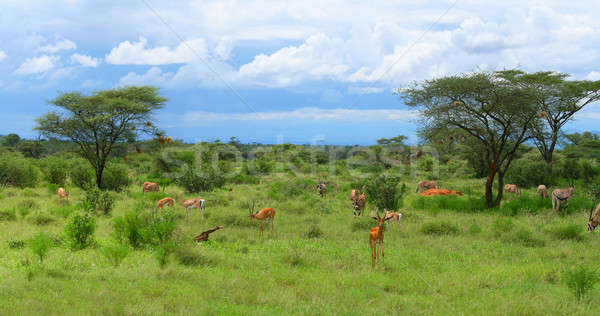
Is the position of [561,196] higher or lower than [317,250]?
higher

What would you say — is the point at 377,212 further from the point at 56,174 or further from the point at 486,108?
the point at 56,174

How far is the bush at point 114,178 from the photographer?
2317cm

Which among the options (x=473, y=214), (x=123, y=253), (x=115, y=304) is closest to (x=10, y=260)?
(x=123, y=253)

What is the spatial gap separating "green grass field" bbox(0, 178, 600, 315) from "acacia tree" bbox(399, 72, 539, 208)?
139 inches

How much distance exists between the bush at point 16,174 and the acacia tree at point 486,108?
2068 centimetres

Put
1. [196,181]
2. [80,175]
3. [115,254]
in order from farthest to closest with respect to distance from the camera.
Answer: [80,175], [196,181], [115,254]

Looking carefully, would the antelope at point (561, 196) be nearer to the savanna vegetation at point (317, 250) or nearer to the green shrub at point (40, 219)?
the savanna vegetation at point (317, 250)

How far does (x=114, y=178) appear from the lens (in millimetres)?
23375

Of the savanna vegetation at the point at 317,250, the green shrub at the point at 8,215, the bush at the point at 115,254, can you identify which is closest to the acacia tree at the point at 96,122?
the savanna vegetation at the point at 317,250

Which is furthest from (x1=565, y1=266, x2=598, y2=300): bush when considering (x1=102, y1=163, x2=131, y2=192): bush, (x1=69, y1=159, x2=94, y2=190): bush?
(x1=69, y1=159, x2=94, y2=190): bush

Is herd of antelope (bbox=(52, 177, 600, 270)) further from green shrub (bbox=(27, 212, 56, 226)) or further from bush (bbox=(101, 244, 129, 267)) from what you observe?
green shrub (bbox=(27, 212, 56, 226))

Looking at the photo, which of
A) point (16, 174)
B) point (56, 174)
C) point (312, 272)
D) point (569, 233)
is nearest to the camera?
point (312, 272)

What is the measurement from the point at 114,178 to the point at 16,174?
533cm

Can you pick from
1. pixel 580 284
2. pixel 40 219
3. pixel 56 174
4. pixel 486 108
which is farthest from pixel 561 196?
pixel 56 174
